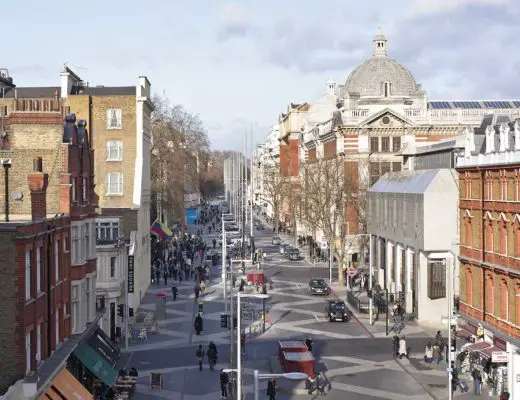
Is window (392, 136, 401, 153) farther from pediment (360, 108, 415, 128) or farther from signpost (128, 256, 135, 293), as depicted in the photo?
signpost (128, 256, 135, 293)

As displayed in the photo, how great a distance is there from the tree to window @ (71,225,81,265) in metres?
47.1

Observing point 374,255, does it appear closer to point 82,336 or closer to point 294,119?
point 82,336

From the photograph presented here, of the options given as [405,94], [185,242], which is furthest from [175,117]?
[405,94]

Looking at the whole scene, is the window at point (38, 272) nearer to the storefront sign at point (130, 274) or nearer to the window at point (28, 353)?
the window at point (28, 353)

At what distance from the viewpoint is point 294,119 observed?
6112 inches

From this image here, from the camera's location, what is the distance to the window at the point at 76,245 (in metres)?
37.5

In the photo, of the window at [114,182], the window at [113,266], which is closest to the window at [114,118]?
the window at [114,182]

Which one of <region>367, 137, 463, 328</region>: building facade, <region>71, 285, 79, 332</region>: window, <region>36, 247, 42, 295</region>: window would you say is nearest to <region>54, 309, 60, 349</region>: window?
<region>36, 247, 42, 295</region>: window

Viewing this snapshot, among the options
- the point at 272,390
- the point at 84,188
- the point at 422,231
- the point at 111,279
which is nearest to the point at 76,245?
the point at 84,188

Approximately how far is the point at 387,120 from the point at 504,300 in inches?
2281

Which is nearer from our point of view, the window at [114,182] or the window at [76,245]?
the window at [76,245]

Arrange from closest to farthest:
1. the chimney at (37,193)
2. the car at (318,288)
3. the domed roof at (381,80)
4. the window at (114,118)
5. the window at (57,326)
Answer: the chimney at (37,193) → the window at (57,326) → the window at (114,118) → the car at (318,288) → the domed roof at (381,80)

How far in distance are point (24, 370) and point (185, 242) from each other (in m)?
83.9

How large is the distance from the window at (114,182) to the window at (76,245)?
28223 mm
